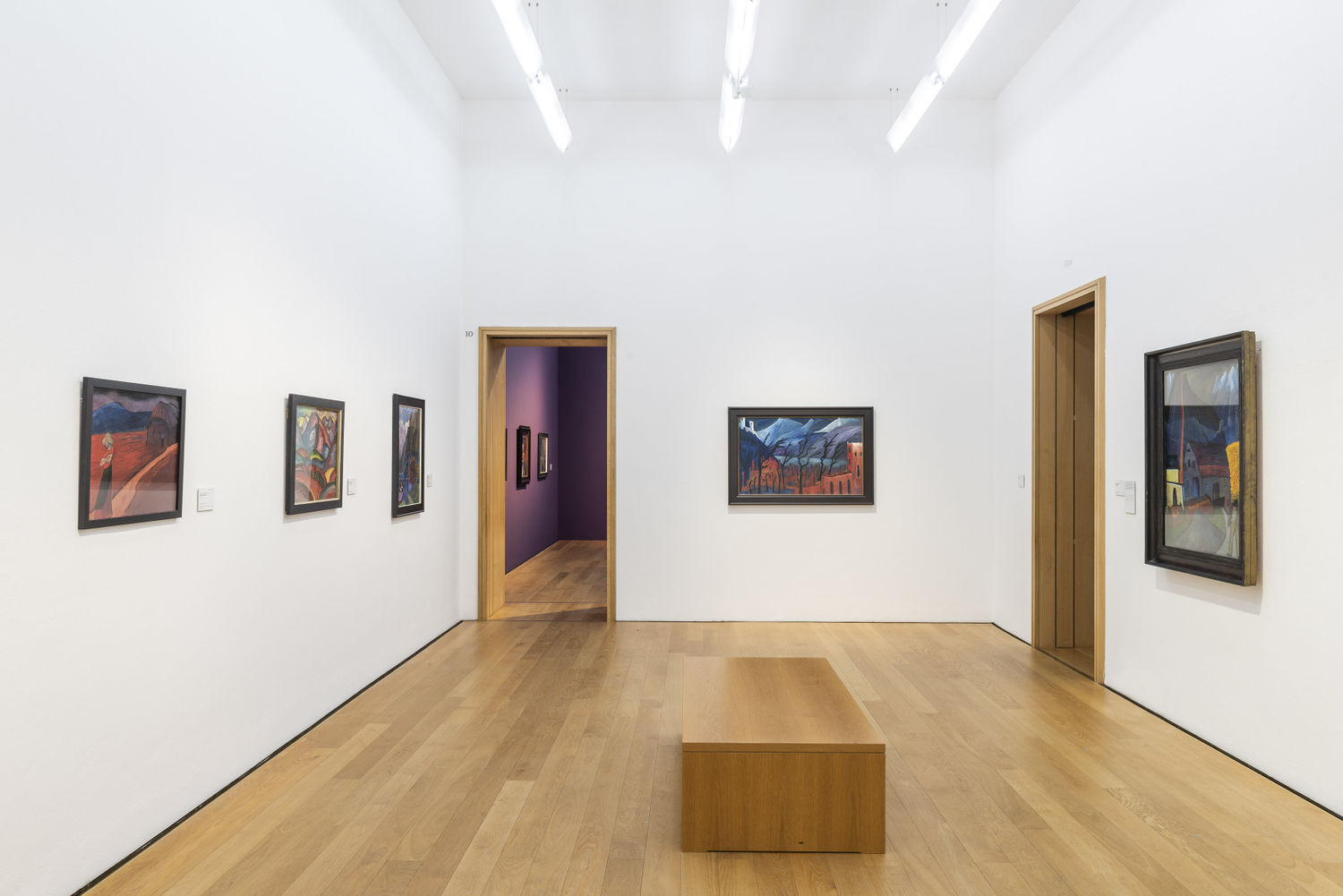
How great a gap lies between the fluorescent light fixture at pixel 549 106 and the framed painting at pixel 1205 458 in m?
3.92

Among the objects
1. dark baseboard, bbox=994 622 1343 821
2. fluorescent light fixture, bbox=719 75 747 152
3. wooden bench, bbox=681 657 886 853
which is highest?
fluorescent light fixture, bbox=719 75 747 152

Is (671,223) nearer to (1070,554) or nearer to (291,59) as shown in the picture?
(291,59)

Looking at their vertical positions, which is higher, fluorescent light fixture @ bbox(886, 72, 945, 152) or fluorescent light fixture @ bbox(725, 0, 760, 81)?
fluorescent light fixture @ bbox(886, 72, 945, 152)

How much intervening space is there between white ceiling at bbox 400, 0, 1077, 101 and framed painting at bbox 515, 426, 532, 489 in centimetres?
438

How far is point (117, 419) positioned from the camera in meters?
2.65

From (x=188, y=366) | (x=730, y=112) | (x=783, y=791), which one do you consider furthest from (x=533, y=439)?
(x=783, y=791)

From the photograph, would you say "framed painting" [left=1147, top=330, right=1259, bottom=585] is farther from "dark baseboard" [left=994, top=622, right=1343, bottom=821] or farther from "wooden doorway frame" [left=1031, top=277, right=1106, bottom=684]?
"wooden doorway frame" [left=1031, top=277, right=1106, bottom=684]

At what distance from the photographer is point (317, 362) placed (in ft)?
13.5

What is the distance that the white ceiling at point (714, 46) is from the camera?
519cm

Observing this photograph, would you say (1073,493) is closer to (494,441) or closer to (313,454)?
(494,441)

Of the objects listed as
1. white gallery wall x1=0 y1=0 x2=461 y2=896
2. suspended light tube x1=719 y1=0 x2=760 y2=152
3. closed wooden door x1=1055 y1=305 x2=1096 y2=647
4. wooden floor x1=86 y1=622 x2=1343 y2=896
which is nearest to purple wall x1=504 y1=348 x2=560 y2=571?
white gallery wall x1=0 y1=0 x2=461 y2=896

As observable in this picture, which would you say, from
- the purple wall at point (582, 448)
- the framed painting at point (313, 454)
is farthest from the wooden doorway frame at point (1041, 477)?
the purple wall at point (582, 448)

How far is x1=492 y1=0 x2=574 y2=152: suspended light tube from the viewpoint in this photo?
3853 mm

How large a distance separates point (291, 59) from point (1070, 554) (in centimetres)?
590
